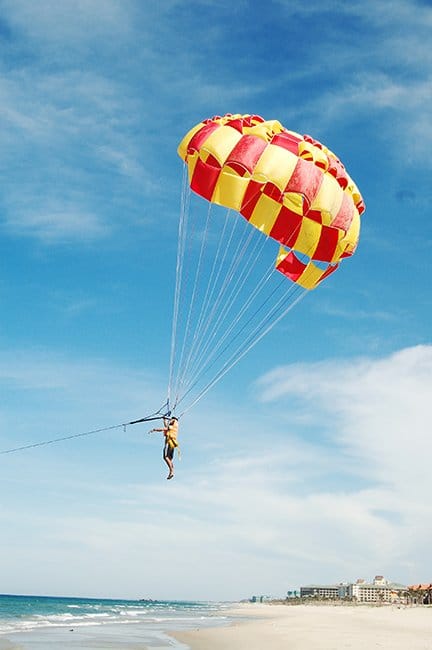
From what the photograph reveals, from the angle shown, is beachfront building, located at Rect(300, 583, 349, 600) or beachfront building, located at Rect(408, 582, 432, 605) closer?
beachfront building, located at Rect(408, 582, 432, 605)

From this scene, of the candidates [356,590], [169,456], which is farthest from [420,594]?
[169,456]

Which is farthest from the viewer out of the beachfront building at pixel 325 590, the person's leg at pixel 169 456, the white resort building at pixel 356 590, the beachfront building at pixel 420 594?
the beachfront building at pixel 325 590

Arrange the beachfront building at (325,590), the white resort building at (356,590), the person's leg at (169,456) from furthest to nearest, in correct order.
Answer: the beachfront building at (325,590) → the white resort building at (356,590) → the person's leg at (169,456)

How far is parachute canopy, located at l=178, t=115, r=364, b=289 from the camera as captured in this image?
39.8 ft

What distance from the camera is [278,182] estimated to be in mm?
12102

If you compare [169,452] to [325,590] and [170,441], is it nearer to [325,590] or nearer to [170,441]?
[170,441]

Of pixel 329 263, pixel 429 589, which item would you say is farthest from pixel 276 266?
pixel 429 589

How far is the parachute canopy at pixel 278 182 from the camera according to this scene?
12.1 metres

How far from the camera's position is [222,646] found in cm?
2061

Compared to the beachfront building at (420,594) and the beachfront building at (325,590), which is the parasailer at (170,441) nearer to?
the beachfront building at (420,594)

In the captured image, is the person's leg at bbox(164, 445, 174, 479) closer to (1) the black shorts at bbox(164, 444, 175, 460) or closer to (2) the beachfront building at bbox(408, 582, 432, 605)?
(1) the black shorts at bbox(164, 444, 175, 460)

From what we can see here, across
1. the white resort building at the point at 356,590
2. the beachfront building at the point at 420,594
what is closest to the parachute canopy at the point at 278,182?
the beachfront building at the point at 420,594

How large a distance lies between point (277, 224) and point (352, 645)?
40.9ft

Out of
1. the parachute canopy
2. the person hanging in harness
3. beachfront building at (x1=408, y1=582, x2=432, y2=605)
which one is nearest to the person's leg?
the person hanging in harness
